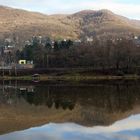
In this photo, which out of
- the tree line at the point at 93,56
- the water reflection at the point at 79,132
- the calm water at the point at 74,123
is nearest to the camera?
the water reflection at the point at 79,132

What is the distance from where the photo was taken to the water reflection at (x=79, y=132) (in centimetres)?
2600

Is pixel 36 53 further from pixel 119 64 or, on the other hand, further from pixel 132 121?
pixel 132 121

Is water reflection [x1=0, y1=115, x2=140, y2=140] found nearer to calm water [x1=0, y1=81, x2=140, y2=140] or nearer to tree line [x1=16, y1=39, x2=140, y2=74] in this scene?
calm water [x1=0, y1=81, x2=140, y2=140]

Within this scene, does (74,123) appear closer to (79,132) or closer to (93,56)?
(79,132)

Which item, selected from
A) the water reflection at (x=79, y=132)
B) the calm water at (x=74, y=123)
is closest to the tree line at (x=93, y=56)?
the calm water at (x=74, y=123)

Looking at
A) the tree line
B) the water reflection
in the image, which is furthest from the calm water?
the tree line

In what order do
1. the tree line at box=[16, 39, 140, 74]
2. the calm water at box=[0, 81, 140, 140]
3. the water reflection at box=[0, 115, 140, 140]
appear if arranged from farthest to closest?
the tree line at box=[16, 39, 140, 74] → the calm water at box=[0, 81, 140, 140] → the water reflection at box=[0, 115, 140, 140]

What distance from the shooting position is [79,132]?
28.1m

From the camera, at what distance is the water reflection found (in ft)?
85.3

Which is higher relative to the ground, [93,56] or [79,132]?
[93,56]

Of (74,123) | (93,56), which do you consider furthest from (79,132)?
(93,56)

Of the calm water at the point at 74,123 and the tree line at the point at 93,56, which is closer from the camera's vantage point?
the calm water at the point at 74,123

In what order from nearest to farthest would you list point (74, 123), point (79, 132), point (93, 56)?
1. point (79, 132)
2. point (74, 123)
3. point (93, 56)

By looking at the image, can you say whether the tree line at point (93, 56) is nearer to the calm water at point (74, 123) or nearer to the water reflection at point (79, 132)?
the calm water at point (74, 123)
